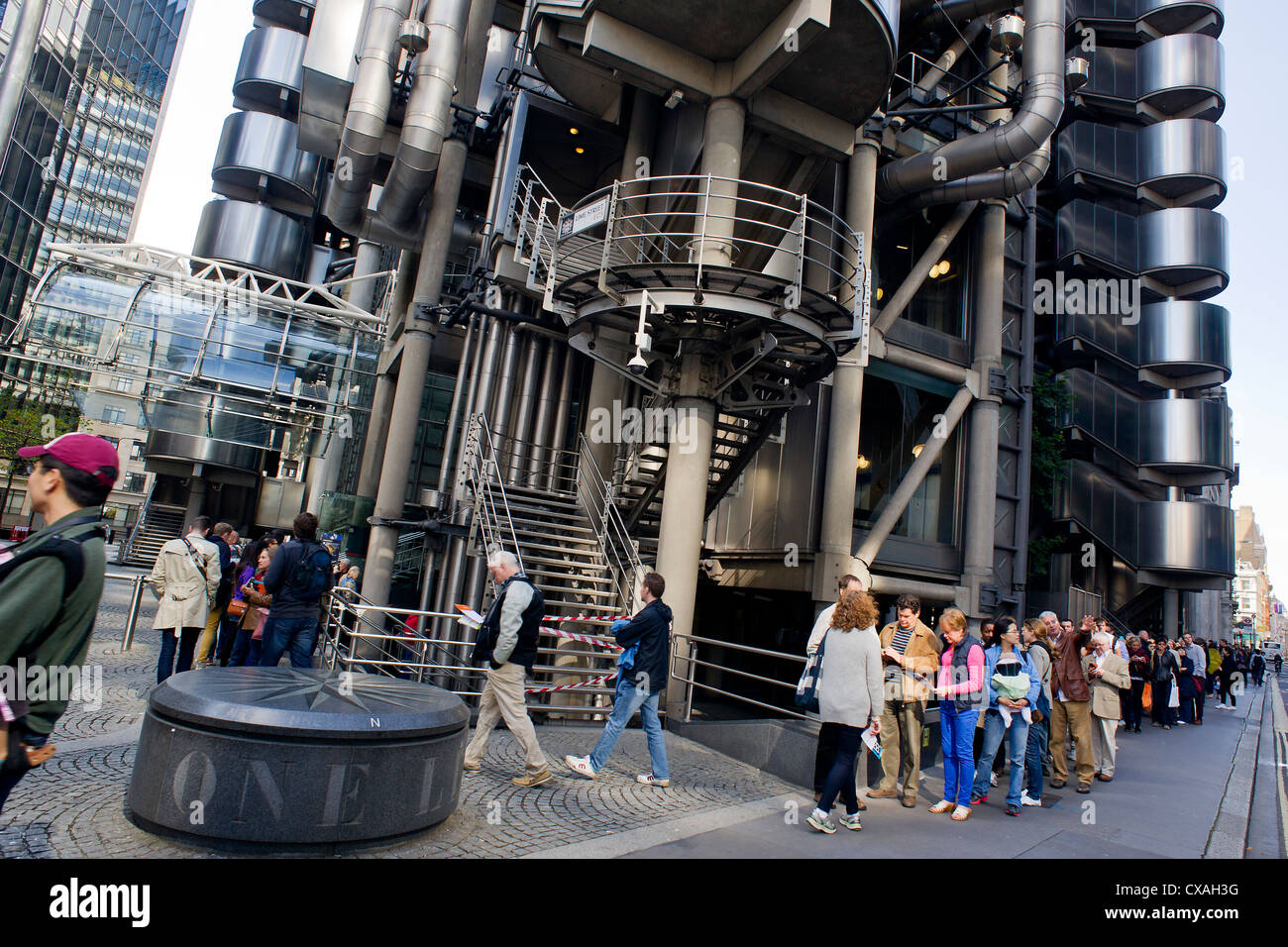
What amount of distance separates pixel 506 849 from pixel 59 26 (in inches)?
2076

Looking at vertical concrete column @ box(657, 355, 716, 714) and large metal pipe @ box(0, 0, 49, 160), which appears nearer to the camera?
vertical concrete column @ box(657, 355, 716, 714)

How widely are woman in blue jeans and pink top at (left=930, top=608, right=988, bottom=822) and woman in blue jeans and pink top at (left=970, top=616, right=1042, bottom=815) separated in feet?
0.83

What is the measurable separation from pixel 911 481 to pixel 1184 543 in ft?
45.2

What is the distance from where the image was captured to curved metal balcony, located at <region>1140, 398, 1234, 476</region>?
84.4 ft

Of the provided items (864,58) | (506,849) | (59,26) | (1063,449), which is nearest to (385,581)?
(506,849)

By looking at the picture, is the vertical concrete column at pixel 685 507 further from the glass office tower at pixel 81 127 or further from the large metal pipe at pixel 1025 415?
the glass office tower at pixel 81 127

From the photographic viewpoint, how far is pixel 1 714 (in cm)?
250

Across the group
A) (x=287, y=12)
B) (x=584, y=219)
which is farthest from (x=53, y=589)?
(x=287, y=12)

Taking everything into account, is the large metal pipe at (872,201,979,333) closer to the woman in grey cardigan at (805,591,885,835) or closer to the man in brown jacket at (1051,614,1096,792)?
the man in brown jacket at (1051,614,1096,792)

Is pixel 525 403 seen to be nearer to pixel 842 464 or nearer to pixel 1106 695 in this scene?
pixel 842 464

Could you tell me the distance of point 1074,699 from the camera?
8797 millimetres

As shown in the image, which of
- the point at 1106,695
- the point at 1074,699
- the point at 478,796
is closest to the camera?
the point at 478,796

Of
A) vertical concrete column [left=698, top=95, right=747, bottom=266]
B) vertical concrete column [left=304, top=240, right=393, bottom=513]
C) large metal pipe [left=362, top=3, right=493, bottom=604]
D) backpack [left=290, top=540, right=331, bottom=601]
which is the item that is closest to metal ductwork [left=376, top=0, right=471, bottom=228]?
large metal pipe [left=362, top=3, right=493, bottom=604]
